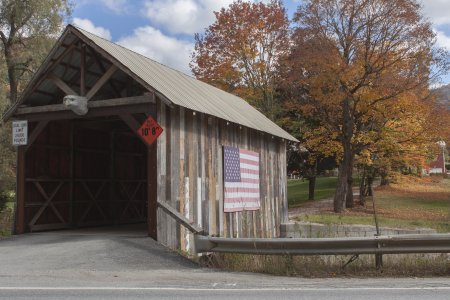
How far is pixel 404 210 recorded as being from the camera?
2733cm

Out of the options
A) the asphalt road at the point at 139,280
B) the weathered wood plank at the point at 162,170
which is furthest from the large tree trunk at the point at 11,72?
the weathered wood plank at the point at 162,170

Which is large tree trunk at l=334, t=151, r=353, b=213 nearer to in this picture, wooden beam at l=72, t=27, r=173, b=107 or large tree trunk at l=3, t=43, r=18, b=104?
wooden beam at l=72, t=27, r=173, b=107

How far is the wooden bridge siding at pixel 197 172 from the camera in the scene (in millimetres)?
11711

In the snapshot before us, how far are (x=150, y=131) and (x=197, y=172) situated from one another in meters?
2.18

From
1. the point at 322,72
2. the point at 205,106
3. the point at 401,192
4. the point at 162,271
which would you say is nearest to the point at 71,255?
the point at 162,271

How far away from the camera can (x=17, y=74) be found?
27.6 meters

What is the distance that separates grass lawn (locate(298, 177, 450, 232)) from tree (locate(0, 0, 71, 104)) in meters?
15.9

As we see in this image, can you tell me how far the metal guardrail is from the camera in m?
8.40

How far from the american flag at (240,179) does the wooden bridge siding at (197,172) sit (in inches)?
8.7

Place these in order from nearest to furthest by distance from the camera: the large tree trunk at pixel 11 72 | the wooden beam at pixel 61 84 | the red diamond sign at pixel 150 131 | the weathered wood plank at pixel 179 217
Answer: the weathered wood plank at pixel 179 217 < the red diamond sign at pixel 150 131 < the wooden beam at pixel 61 84 < the large tree trunk at pixel 11 72

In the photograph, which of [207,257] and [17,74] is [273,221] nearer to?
[207,257]

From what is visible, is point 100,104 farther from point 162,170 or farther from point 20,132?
point 20,132

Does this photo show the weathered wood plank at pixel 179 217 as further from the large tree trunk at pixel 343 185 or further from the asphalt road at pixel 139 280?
the large tree trunk at pixel 343 185

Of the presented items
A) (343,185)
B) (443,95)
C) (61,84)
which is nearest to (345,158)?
(343,185)
